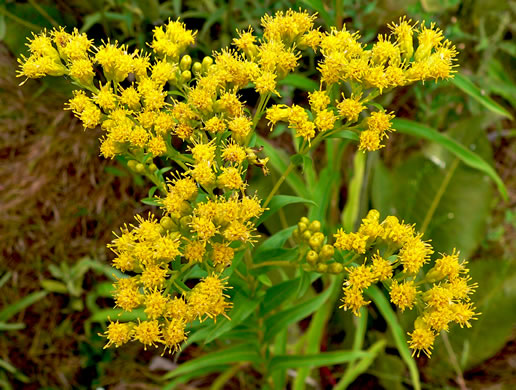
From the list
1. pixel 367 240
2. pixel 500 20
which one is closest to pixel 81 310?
pixel 367 240

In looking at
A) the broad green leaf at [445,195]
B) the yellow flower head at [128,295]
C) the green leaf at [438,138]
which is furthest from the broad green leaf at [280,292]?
the broad green leaf at [445,195]

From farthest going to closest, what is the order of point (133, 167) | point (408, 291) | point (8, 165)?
point (8, 165) < point (133, 167) < point (408, 291)

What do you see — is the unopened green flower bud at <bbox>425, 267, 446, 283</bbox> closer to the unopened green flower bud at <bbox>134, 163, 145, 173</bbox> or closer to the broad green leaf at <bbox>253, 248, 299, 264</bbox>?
the broad green leaf at <bbox>253, 248, 299, 264</bbox>

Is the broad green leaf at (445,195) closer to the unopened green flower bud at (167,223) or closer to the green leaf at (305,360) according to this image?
the green leaf at (305,360)

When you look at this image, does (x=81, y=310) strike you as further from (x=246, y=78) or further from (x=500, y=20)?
(x=500, y=20)

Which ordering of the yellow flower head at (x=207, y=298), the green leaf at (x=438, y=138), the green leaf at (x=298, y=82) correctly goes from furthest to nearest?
1. the green leaf at (x=298, y=82)
2. the green leaf at (x=438, y=138)
3. the yellow flower head at (x=207, y=298)

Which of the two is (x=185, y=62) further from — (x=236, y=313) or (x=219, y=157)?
(x=236, y=313)

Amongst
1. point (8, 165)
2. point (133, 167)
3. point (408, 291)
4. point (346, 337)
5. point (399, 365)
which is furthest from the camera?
point (8, 165)
